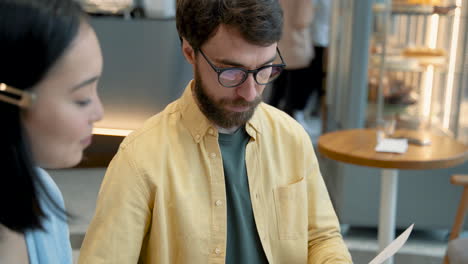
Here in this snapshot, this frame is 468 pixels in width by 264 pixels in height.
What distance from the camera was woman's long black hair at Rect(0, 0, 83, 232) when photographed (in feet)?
2.78

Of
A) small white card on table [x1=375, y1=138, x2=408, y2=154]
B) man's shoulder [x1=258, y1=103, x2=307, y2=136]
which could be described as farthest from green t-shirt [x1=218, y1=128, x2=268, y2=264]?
small white card on table [x1=375, y1=138, x2=408, y2=154]

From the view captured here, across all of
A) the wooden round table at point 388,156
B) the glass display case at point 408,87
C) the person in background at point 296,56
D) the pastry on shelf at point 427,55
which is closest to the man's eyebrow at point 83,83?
the wooden round table at point 388,156

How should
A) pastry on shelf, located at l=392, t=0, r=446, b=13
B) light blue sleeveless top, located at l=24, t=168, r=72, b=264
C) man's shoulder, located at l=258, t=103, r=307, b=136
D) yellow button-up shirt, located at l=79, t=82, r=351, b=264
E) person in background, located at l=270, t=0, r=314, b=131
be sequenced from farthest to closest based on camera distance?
person in background, located at l=270, t=0, r=314, b=131 → pastry on shelf, located at l=392, t=0, r=446, b=13 → man's shoulder, located at l=258, t=103, r=307, b=136 → yellow button-up shirt, located at l=79, t=82, r=351, b=264 → light blue sleeveless top, located at l=24, t=168, r=72, b=264

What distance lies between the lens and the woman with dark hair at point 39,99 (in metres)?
0.86

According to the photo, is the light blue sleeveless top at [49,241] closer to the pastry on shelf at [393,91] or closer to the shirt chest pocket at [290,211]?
the shirt chest pocket at [290,211]

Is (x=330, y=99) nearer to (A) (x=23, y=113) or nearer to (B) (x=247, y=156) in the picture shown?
(B) (x=247, y=156)

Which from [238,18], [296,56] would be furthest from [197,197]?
[296,56]

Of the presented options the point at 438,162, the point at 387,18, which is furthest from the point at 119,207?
the point at 387,18

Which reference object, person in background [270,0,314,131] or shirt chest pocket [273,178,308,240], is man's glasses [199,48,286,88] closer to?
shirt chest pocket [273,178,308,240]

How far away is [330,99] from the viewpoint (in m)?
5.07

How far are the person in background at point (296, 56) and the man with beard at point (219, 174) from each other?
9.83 feet

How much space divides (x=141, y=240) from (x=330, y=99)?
3.86 m

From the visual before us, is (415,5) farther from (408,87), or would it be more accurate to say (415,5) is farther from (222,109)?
(222,109)

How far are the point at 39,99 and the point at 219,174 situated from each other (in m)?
0.67
